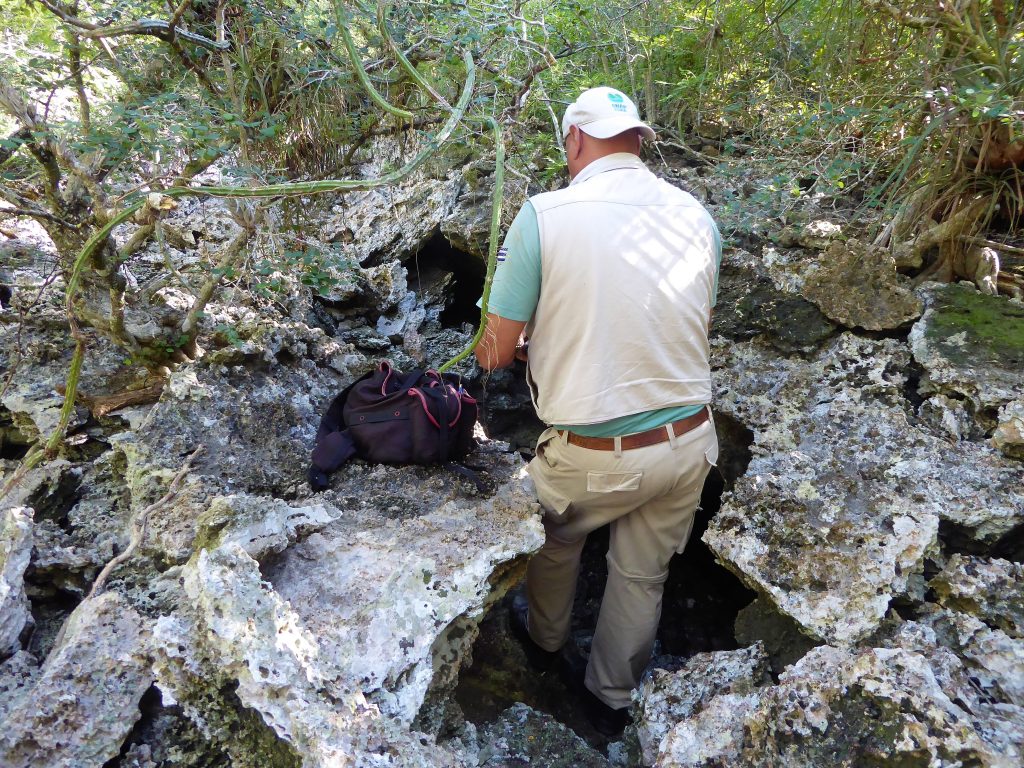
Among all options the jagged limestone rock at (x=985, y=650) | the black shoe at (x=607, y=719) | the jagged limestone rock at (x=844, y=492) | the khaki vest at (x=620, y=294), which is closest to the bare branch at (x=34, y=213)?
the khaki vest at (x=620, y=294)

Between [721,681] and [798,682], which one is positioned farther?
[721,681]

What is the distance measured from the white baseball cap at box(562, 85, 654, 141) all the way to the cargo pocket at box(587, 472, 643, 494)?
112 cm

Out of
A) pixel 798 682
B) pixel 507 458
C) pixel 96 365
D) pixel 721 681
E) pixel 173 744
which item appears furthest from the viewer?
pixel 96 365

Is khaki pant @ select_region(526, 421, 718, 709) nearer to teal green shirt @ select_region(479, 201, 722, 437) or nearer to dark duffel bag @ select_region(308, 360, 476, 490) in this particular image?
teal green shirt @ select_region(479, 201, 722, 437)

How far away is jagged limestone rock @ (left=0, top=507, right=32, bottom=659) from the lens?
1741mm

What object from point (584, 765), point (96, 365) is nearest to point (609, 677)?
point (584, 765)

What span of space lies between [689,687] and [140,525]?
181 centimetres

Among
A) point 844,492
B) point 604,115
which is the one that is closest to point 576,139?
point 604,115

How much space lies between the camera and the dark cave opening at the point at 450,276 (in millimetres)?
3998

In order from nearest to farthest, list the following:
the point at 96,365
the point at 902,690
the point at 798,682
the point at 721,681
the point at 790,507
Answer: the point at 902,690 → the point at 798,682 → the point at 721,681 → the point at 790,507 → the point at 96,365

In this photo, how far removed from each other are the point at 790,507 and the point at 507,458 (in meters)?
1.06

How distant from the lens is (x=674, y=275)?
2031 millimetres

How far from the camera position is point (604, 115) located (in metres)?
2.05

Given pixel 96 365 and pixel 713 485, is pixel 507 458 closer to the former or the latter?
pixel 713 485
